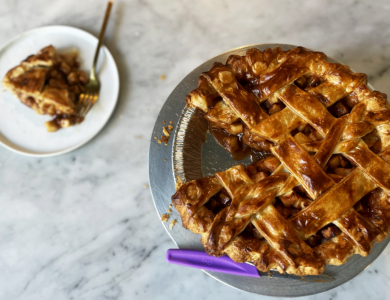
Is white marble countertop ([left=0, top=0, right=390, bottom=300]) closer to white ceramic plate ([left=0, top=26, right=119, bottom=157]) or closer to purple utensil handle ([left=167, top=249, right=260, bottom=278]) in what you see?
white ceramic plate ([left=0, top=26, right=119, bottom=157])

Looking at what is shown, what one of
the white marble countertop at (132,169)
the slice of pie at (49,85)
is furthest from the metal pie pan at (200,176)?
the slice of pie at (49,85)

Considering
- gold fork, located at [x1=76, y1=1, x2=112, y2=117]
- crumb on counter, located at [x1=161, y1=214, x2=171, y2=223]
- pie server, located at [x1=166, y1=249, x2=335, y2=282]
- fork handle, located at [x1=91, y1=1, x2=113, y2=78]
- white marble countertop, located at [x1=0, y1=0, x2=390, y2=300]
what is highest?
fork handle, located at [x1=91, y1=1, x2=113, y2=78]

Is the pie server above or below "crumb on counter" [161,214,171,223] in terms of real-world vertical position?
below

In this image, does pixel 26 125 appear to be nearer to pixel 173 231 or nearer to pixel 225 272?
pixel 173 231

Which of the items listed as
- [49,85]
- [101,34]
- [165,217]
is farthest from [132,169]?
[101,34]

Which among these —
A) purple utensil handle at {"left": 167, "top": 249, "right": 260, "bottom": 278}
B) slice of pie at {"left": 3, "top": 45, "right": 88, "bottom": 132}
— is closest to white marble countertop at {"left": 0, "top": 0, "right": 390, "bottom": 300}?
slice of pie at {"left": 3, "top": 45, "right": 88, "bottom": 132}

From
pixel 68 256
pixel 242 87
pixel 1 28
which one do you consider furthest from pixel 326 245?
pixel 1 28

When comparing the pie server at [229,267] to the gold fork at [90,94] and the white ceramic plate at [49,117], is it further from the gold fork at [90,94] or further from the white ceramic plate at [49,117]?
the gold fork at [90,94]
